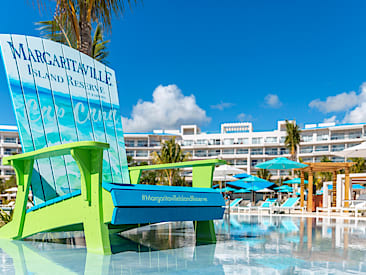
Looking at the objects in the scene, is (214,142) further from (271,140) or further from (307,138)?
(307,138)

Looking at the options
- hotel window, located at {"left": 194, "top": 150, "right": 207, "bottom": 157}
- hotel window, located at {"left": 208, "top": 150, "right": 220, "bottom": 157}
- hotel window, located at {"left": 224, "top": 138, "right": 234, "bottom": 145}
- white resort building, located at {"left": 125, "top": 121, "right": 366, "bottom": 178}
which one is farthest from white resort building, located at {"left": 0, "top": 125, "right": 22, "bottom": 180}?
hotel window, located at {"left": 224, "top": 138, "right": 234, "bottom": 145}

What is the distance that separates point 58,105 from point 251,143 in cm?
6739

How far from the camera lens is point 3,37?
183 inches

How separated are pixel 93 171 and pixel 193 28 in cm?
6117

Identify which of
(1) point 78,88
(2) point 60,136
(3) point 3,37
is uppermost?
(3) point 3,37

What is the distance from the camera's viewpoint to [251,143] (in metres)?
70.9

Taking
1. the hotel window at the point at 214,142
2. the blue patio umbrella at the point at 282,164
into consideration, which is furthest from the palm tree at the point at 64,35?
the hotel window at the point at 214,142

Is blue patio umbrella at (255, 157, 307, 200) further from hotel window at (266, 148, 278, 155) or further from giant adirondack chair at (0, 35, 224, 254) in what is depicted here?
hotel window at (266, 148, 278, 155)

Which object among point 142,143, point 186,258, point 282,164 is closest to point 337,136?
point 142,143

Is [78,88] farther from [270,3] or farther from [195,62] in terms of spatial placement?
[195,62]

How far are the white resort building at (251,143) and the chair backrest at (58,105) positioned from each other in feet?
187

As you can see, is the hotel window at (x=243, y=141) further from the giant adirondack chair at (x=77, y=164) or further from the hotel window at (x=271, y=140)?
the giant adirondack chair at (x=77, y=164)

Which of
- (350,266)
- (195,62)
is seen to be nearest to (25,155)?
(350,266)

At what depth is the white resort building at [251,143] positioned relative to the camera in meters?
63.6
